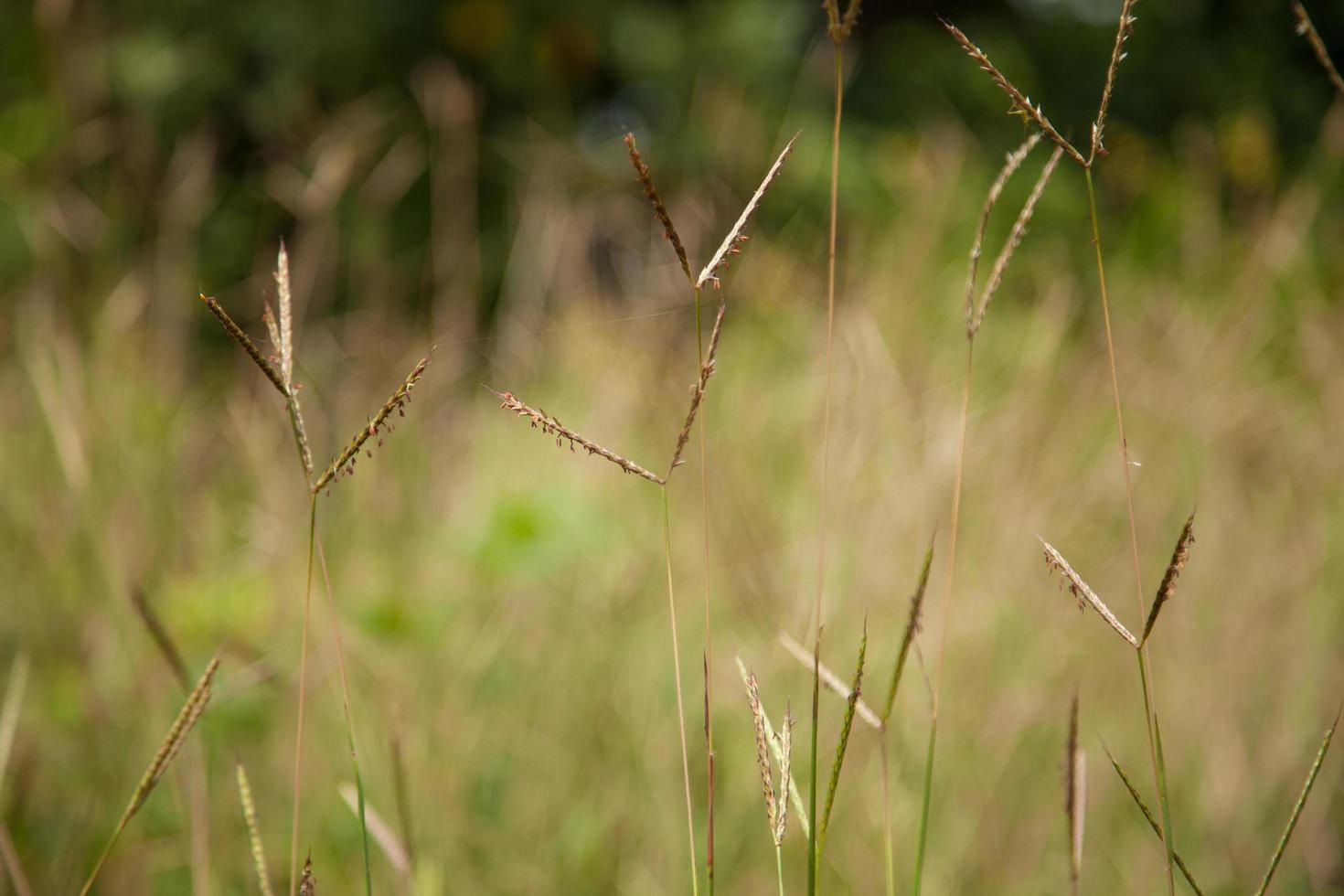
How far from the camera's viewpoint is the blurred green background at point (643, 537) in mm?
969

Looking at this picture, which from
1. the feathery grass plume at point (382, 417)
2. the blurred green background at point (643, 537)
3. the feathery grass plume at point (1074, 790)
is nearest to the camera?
the feathery grass plume at point (382, 417)

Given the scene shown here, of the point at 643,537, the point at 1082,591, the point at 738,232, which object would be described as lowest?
the point at 643,537

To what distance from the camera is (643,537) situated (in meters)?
1.51

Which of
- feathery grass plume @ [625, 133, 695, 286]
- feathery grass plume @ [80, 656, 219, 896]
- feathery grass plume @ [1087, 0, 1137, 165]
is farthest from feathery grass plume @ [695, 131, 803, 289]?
feathery grass plume @ [80, 656, 219, 896]

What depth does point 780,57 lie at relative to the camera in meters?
4.01

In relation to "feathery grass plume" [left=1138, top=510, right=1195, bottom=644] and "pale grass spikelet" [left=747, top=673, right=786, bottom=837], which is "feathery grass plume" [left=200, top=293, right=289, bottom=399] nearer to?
"pale grass spikelet" [left=747, top=673, right=786, bottom=837]

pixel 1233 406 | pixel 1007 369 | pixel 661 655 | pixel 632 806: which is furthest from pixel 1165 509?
pixel 632 806

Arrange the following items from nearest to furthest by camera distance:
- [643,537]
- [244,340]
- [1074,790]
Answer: [244,340] < [1074,790] < [643,537]

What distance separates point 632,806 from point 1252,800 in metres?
0.70

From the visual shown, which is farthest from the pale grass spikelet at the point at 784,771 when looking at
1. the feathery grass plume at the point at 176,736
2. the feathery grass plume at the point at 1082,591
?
the feathery grass plume at the point at 176,736

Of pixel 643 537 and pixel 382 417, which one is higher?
pixel 382 417

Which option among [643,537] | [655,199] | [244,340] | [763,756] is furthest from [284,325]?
[643,537]

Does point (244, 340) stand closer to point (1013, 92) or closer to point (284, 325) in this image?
point (284, 325)

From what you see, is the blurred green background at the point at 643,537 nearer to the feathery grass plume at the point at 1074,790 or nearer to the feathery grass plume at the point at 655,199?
the feathery grass plume at the point at 655,199
